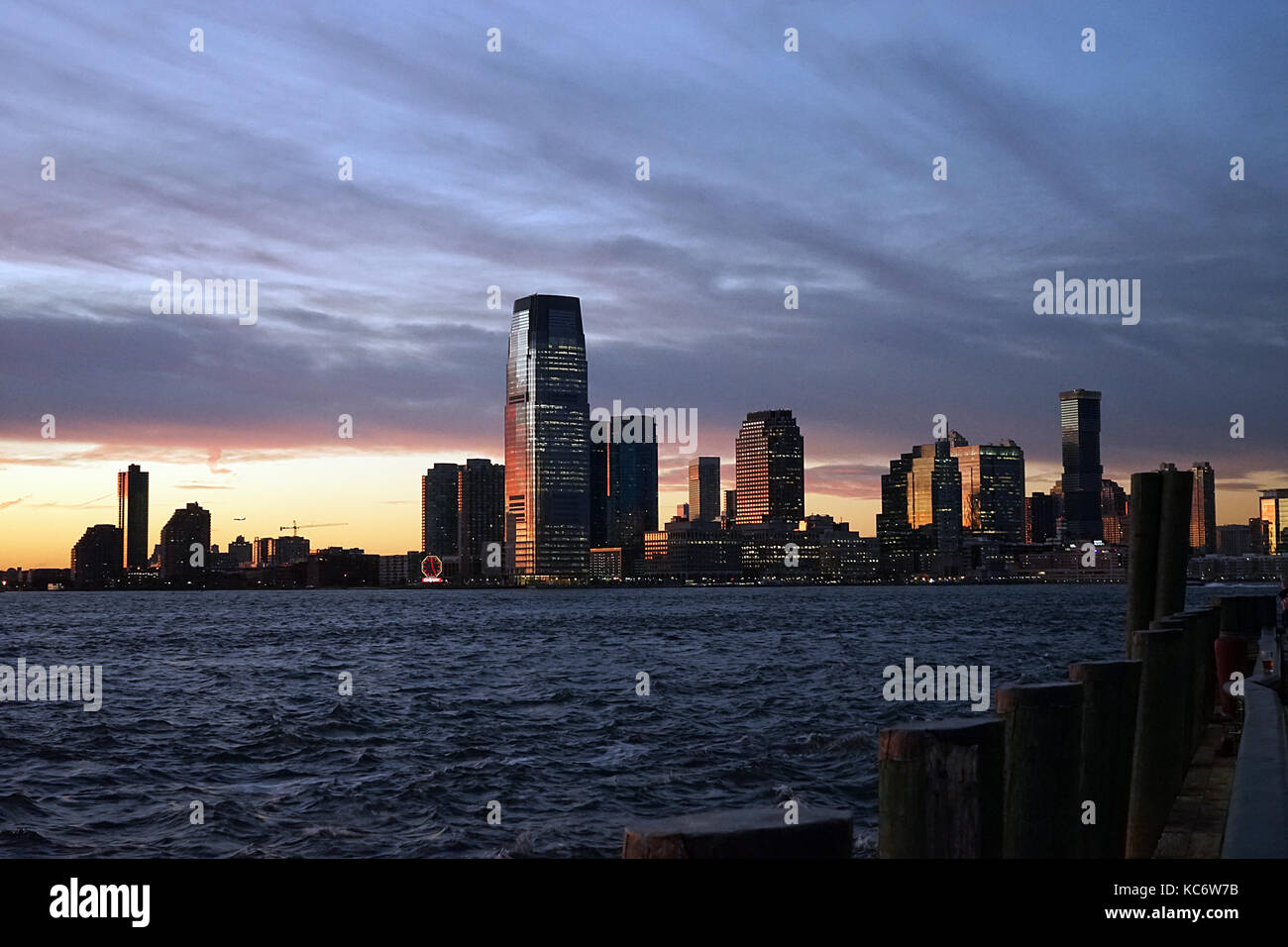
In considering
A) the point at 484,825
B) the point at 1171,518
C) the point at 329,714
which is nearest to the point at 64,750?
the point at 329,714

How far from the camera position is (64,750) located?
33406 millimetres

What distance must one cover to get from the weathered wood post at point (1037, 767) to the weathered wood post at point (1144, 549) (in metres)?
13.3

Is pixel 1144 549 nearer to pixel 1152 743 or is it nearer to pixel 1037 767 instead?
pixel 1152 743

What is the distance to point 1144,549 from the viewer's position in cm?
1992

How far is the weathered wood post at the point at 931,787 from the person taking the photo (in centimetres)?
539

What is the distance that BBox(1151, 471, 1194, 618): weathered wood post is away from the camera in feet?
65.3

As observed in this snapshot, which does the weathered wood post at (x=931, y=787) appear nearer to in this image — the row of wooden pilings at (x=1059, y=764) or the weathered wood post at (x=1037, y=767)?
the row of wooden pilings at (x=1059, y=764)

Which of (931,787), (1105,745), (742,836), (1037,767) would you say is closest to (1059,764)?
(1037,767)

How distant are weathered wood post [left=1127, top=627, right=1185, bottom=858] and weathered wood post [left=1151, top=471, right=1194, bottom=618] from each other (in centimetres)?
836

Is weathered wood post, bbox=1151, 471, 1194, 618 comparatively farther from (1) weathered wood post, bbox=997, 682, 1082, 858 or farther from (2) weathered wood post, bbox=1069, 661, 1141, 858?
(1) weathered wood post, bbox=997, 682, 1082, 858

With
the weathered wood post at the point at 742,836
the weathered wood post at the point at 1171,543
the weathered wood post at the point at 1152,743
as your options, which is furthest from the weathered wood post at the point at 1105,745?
the weathered wood post at the point at 1171,543

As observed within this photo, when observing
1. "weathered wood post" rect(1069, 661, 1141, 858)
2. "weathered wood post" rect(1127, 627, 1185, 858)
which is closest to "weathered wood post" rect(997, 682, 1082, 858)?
"weathered wood post" rect(1069, 661, 1141, 858)
